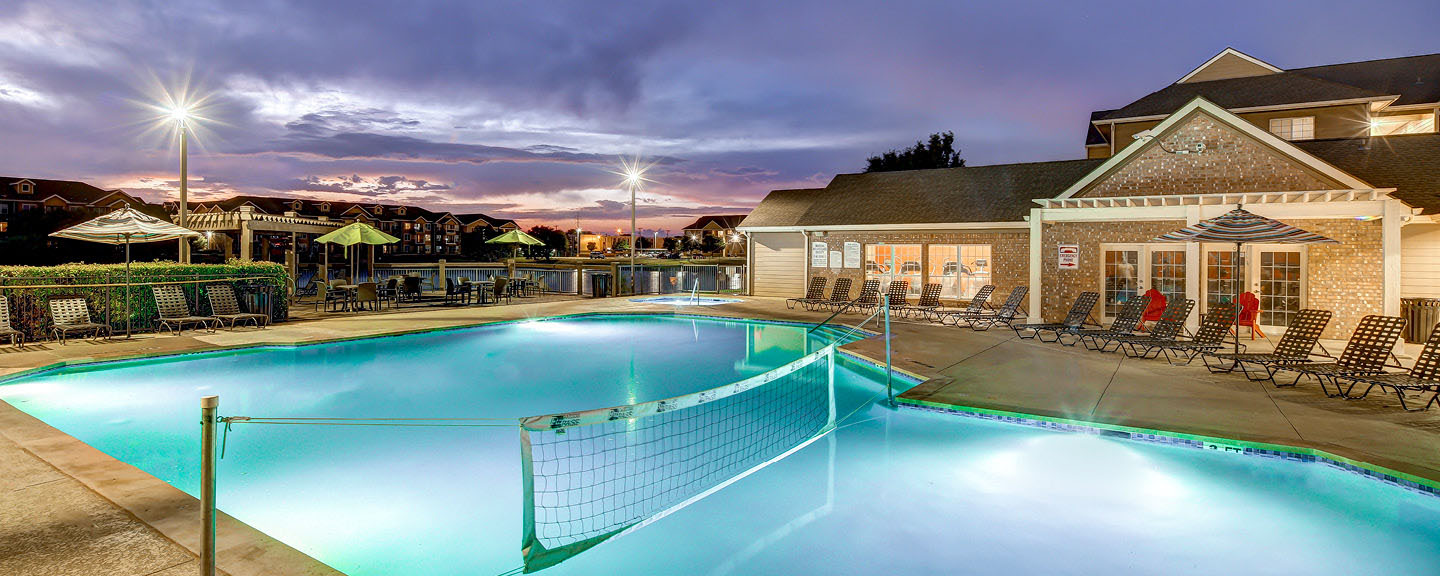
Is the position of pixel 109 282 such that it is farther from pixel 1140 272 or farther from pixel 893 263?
pixel 1140 272

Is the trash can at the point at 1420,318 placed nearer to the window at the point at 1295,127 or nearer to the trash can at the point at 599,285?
the window at the point at 1295,127

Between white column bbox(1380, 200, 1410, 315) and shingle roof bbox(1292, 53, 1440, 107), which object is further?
shingle roof bbox(1292, 53, 1440, 107)

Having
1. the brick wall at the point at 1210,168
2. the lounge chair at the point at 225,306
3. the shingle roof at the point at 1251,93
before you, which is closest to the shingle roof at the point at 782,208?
the shingle roof at the point at 1251,93

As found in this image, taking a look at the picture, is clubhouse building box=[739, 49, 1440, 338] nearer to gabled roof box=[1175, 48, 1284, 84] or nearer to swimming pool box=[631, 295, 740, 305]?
gabled roof box=[1175, 48, 1284, 84]

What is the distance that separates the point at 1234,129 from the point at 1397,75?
1722cm

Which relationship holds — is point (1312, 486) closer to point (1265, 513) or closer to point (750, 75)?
point (1265, 513)

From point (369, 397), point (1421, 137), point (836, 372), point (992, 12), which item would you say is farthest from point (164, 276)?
point (1421, 137)

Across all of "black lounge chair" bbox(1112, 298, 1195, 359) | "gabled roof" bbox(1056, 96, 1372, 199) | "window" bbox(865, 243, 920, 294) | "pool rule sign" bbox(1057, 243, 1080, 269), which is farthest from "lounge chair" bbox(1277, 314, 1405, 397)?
"window" bbox(865, 243, 920, 294)

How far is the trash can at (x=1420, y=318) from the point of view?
40.5 ft

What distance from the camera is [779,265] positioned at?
82.1 ft

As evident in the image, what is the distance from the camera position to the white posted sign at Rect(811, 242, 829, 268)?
2350 centimetres

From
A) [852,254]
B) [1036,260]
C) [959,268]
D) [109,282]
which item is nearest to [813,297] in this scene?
[852,254]

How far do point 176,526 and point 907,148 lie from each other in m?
55.1

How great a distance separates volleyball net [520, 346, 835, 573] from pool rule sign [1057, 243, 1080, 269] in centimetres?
781
